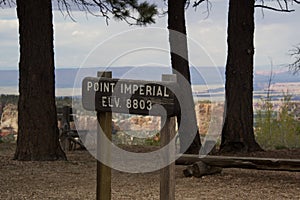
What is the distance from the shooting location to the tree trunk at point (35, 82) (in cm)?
1280

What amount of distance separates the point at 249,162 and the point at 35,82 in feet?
13.9

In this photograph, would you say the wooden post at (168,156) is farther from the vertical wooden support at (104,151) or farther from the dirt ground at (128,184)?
the dirt ground at (128,184)

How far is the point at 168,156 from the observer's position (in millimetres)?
6176

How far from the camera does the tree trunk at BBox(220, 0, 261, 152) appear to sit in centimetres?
1455

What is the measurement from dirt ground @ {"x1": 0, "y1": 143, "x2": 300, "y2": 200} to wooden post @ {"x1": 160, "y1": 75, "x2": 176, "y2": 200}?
280 cm

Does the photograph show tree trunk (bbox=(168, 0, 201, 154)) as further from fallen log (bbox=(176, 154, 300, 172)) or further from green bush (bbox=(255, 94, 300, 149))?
fallen log (bbox=(176, 154, 300, 172))

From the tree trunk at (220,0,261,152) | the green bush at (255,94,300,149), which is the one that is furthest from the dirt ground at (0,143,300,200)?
the green bush at (255,94,300,149)

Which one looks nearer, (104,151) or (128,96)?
(128,96)

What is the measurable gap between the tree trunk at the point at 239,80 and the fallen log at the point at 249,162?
3583 mm

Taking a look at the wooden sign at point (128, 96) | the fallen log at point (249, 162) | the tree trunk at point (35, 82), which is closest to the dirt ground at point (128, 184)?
the fallen log at point (249, 162)

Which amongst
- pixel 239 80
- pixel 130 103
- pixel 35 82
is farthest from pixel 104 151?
pixel 239 80

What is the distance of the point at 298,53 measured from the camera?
15398 millimetres

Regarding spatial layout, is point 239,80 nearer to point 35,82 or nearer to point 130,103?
point 35,82

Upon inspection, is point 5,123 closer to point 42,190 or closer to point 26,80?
point 26,80
